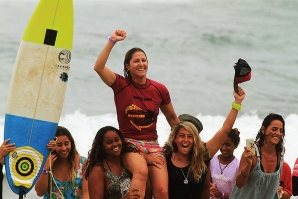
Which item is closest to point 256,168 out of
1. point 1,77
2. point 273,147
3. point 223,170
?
point 273,147

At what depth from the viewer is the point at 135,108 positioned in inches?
243

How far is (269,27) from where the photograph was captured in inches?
642

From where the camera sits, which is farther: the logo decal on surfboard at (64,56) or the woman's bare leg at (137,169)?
the logo decal on surfboard at (64,56)

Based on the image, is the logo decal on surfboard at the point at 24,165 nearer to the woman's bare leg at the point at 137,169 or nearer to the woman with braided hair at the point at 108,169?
the woman with braided hair at the point at 108,169

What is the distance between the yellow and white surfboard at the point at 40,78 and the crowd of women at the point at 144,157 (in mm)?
177

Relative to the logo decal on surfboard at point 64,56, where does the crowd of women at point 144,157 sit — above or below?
below

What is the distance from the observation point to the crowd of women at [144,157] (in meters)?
6.02

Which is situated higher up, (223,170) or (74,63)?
(74,63)

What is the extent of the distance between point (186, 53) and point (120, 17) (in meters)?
1.70

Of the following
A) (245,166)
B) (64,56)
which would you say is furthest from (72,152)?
(245,166)

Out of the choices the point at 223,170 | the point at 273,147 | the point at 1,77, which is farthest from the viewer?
the point at 1,77

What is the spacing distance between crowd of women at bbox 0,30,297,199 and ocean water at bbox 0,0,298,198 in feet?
19.0

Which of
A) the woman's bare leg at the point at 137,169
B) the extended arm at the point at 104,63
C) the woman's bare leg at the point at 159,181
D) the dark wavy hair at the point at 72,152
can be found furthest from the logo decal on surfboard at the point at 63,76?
the woman's bare leg at the point at 159,181

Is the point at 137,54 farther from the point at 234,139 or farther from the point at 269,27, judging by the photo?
the point at 269,27
